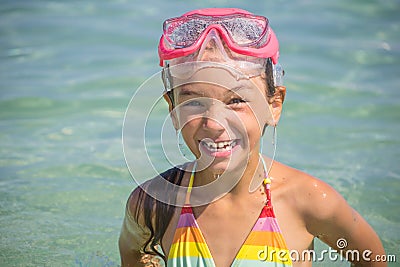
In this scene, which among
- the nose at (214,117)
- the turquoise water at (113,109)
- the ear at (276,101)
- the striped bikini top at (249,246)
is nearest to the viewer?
the nose at (214,117)

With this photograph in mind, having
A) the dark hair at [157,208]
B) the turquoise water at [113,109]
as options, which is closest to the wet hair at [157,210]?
the dark hair at [157,208]

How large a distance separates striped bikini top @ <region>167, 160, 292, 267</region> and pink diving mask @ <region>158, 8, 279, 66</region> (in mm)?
686

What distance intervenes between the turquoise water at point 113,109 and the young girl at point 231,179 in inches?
53.3

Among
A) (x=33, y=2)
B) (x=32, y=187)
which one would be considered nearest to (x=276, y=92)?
(x=32, y=187)

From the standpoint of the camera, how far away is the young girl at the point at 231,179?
9.34 ft

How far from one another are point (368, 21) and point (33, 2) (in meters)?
5.32

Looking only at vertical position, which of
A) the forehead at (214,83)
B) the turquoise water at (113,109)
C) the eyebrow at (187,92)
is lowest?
the turquoise water at (113,109)

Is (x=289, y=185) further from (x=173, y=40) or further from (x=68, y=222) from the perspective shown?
(x=68, y=222)

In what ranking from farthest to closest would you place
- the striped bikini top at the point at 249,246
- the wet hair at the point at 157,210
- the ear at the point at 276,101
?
the wet hair at the point at 157,210, the ear at the point at 276,101, the striped bikini top at the point at 249,246

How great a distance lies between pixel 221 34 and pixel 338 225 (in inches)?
45.3

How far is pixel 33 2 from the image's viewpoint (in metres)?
9.80

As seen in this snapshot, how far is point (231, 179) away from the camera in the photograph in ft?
10.2

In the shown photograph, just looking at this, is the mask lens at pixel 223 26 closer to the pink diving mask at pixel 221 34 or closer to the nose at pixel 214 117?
the pink diving mask at pixel 221 34

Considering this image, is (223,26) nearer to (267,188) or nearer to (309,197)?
(267,188)
